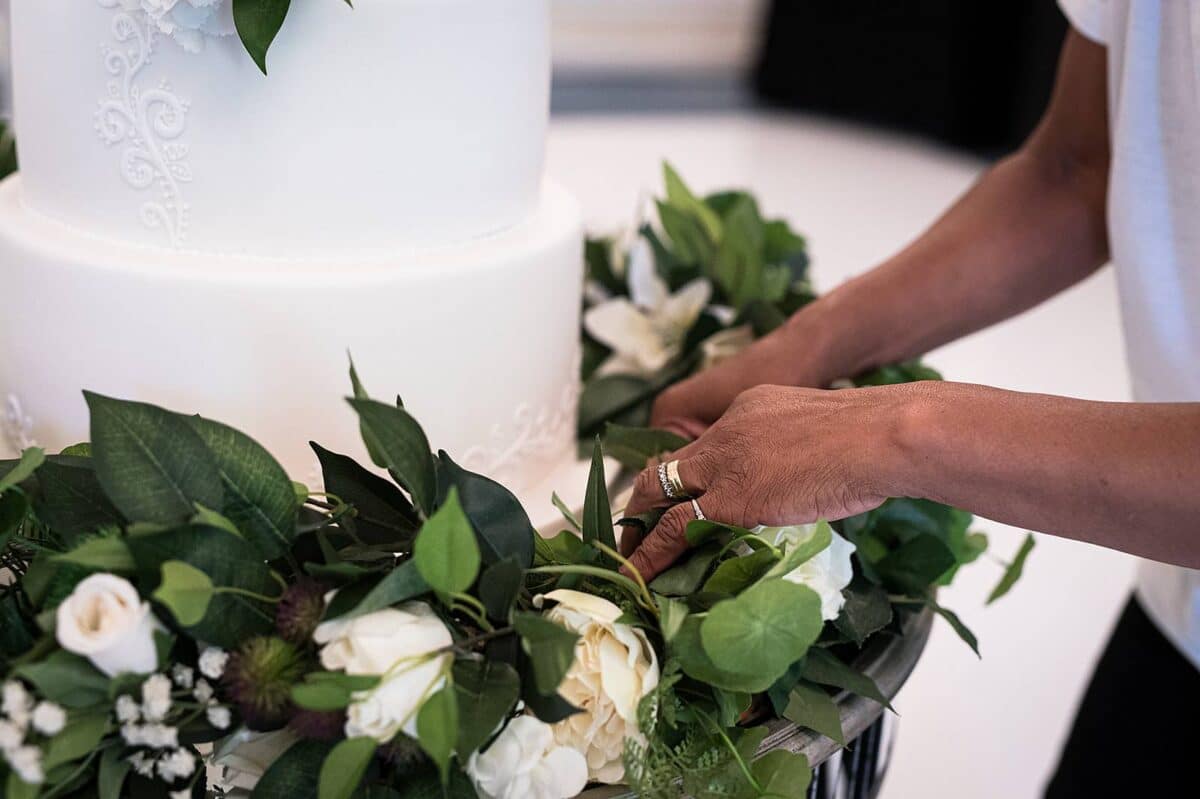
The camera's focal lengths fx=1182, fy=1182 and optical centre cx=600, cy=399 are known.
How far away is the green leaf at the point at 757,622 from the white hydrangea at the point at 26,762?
0.38 m

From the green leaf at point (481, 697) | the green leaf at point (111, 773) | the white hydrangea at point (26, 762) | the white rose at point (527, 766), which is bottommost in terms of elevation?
the white rose at point (527, 766)

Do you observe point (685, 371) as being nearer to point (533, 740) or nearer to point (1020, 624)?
point (533, 740)

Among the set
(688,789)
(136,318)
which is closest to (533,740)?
(688,789)

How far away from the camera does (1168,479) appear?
0.70 metres

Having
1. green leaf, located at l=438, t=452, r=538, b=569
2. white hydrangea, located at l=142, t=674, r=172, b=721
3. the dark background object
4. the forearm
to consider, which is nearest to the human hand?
the forearm

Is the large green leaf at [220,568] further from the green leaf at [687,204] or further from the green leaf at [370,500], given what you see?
the green leaf at [687,204]

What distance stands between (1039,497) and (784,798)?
245 mm

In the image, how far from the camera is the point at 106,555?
2.24 ft

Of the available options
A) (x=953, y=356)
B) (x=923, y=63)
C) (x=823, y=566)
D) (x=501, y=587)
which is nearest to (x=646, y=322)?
(x=823, y=566)

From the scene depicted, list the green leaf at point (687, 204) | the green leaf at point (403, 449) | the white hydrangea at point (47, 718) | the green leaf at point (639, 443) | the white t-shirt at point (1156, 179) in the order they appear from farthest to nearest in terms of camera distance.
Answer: the green leaf at point (687, 204)
the green leaf at point (639, 443)
the white t-shirt at point (1156, 179)
the green leaf at point (403, 449)
the white hydrangea at point (47, 718)

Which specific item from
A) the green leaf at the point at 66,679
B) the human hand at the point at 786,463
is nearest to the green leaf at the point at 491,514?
the human hand at the point at 786,463

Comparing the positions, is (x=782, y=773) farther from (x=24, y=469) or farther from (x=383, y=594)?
(x=24, y=469)

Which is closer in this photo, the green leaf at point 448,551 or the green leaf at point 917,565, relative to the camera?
the green leaf at point 448,551

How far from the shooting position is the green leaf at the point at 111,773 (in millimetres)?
673
